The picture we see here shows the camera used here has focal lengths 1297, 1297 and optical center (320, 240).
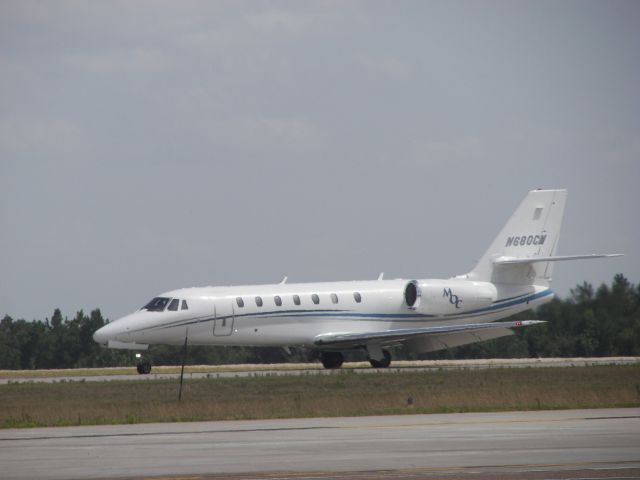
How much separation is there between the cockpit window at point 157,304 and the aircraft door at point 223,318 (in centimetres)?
183

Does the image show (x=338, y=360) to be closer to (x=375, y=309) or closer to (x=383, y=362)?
(x=383, y=362)

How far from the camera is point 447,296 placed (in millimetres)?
50938

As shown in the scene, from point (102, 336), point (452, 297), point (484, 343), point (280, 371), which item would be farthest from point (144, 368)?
point (484, 343)

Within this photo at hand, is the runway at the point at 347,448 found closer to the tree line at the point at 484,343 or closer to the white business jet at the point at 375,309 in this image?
the white business jet at the point at 375,309

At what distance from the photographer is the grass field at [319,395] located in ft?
90.4

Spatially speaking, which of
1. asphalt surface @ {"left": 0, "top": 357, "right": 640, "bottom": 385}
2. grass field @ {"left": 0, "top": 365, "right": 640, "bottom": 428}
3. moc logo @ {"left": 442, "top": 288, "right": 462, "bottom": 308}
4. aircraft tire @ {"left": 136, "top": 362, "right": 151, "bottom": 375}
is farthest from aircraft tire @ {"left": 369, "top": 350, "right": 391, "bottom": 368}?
aircraft tire @ {"left": 136, "top": 362, "right": 151, "bottom": 375}

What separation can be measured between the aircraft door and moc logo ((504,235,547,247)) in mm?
12540

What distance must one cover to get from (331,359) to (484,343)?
52.4 ft

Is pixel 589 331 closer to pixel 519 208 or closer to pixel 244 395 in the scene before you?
pixel 519 208

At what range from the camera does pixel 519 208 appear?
52719 millimetres

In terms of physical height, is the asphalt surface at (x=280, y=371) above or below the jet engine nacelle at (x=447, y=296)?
below

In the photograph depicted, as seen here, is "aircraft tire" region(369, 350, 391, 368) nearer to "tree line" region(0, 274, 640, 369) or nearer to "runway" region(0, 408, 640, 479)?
"tree line" region(0, 274, 640, 369)

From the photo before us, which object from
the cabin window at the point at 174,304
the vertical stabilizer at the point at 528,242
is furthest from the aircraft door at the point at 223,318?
the vertical stabilizer at the point at 528,242

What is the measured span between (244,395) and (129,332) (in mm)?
12982
